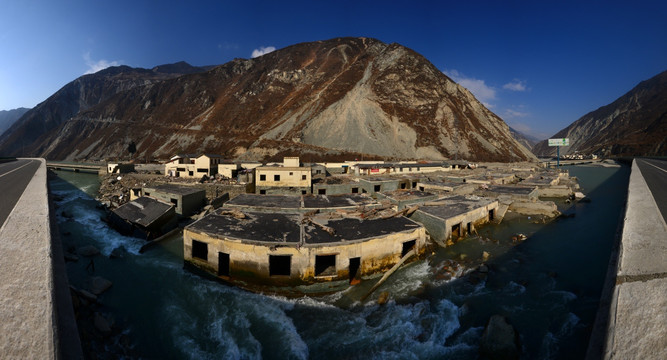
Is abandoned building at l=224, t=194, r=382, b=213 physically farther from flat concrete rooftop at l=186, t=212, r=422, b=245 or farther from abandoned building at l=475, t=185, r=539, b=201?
abandoned building at l=475, t=185, r=539, b=201

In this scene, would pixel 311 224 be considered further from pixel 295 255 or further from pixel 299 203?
pixel 299 203

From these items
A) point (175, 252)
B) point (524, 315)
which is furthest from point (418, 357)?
point (175, 252)

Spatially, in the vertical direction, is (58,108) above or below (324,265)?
above

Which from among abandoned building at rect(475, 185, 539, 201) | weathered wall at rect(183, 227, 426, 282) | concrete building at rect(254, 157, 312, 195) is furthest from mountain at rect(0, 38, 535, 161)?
weathered wall at rect(183, 227, 426, 282)

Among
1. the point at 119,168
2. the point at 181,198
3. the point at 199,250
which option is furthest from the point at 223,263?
the point at 119,168

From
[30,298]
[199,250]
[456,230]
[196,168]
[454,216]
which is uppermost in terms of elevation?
[196,168]

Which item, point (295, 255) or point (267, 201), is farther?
point (267, 201)

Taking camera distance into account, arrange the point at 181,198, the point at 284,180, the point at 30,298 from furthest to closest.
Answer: the point at 284,180
the point at 181,198
the point at 30,298
